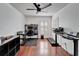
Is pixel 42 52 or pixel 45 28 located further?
pixel 45 28

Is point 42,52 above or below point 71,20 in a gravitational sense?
below

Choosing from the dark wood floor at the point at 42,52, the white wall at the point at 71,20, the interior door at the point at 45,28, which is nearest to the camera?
the white wall at the point at 71,20

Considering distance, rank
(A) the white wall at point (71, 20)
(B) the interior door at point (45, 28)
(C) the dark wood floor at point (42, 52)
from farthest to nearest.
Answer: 1. (B) the interior door at point (45, 28)
2. (C) the dark wood floor at point (42, 52)
3. (A) the white wall at point (71, 20)

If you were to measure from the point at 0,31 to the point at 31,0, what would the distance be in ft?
13.5

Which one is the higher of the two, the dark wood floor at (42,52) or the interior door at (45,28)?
the interior door at (45,28)

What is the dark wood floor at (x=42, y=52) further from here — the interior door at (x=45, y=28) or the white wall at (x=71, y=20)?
the interior door at (x=45, y=28)

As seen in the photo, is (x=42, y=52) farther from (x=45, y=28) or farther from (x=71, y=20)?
(x=45, y=28)

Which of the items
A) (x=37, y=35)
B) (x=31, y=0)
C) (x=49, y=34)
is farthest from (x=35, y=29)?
(x=31, y=0)

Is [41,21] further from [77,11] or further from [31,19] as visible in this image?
[77,11]

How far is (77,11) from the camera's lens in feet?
14.5

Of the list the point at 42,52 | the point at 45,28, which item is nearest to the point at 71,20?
the point at 42,52

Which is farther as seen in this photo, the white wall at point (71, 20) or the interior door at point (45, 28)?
the interior door at point (45, 28)

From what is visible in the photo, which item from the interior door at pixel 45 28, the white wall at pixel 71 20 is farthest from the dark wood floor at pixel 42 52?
the interior door at pixel 45 28

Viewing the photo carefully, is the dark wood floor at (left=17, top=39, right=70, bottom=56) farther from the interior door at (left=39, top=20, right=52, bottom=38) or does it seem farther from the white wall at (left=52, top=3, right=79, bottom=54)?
the interior door at (left=39, top=20, right=52, bottom=38)
